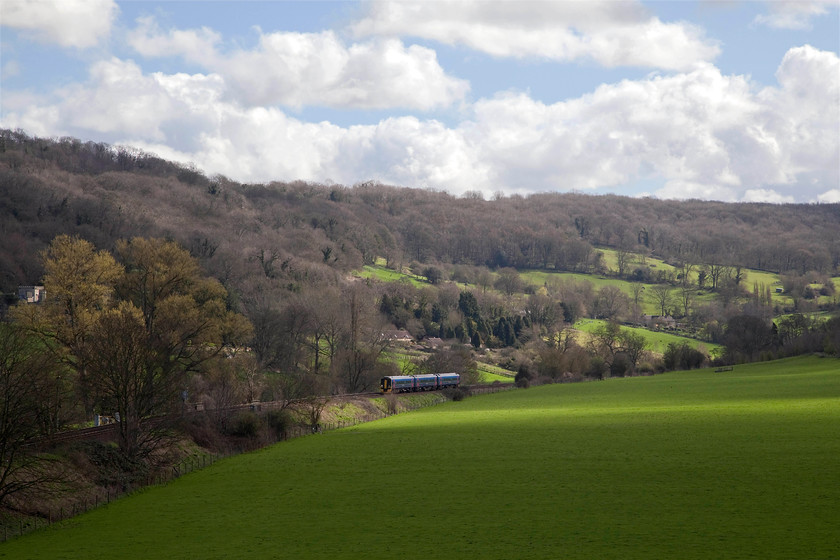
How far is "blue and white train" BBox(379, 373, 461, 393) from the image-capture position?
254ft

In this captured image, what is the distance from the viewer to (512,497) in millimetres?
30859

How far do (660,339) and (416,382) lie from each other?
2968 inches

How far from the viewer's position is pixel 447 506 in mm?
30094

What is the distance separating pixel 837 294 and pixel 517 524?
180579 mm

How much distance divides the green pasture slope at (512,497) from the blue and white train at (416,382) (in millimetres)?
23497

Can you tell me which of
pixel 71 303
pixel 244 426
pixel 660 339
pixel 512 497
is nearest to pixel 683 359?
pixel 660 339

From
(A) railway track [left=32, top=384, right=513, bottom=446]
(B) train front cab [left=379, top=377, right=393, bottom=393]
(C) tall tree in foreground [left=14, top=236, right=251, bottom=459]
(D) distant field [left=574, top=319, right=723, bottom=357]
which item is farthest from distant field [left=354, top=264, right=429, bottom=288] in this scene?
(A) railway track [left=32, top=384, right=513, bottom=446]

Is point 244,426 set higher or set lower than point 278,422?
higher

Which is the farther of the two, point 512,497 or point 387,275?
point 387,275

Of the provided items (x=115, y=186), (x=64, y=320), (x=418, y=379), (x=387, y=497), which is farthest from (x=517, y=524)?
(x=115, y=186)

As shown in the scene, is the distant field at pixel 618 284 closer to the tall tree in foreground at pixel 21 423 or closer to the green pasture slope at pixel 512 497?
the green pasture slope at pixel 512 497

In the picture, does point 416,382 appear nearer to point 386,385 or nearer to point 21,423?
point 386,385

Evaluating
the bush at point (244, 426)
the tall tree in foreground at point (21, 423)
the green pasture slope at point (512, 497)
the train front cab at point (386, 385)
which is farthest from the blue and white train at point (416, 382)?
the tall tree in foreground at point (21, 423)

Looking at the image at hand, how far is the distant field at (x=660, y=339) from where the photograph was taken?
445 feet
